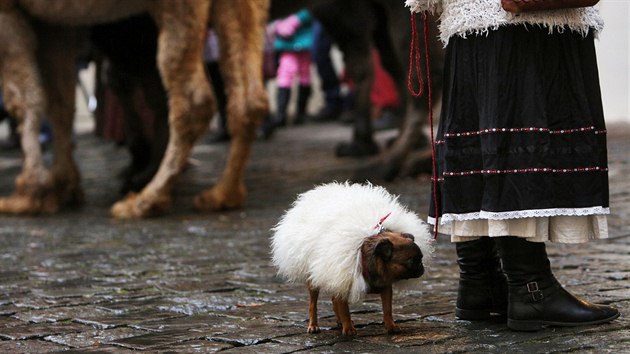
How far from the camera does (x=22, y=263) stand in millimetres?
6023

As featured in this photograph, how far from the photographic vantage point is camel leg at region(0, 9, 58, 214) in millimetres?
8242

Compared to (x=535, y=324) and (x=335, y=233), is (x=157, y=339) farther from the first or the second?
(x=535, y=324)

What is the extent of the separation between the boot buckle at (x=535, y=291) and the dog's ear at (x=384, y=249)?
53 centimetres

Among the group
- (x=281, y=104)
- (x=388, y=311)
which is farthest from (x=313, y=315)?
(x=281, y=104)

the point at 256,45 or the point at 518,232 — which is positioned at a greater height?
the point at 256,45

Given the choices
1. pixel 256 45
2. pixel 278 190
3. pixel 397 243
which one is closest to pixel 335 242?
pixel 397 243

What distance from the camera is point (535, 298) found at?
3.89 metres

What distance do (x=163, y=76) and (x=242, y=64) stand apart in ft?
1.88

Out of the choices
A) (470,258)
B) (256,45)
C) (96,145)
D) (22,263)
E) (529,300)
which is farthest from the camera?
(96,145)

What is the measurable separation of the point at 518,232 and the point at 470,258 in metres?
0.33

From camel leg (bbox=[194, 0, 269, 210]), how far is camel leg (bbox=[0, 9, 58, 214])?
4.17 ft

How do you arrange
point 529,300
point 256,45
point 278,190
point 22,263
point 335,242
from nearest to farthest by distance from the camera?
1. point 335,242
2. point 529,300
3. point 22,263
4. point 256,45
5. point 278,190

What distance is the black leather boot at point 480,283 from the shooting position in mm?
4070

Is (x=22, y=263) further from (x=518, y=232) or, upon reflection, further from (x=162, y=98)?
(x=162, y=98)
